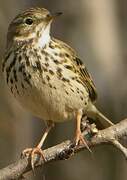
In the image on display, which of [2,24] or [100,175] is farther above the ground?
[2,24]

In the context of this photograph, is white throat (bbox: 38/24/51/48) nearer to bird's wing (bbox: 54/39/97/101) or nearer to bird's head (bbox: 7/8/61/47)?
bird's head (bbox: 7/8/61/47)

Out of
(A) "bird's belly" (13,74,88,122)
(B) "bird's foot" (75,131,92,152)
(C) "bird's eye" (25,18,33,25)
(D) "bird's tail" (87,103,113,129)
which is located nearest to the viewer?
(B) "bird's foot" (75,131,92,152)

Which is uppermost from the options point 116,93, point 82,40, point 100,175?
point 82,40

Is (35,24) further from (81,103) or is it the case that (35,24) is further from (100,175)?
(100,175)

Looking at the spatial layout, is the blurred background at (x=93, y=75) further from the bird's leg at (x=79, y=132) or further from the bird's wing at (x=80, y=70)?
the bird's leg at (x=79, y=132)

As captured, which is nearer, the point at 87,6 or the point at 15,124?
the point at 87,6

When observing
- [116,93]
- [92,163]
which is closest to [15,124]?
[92,163]

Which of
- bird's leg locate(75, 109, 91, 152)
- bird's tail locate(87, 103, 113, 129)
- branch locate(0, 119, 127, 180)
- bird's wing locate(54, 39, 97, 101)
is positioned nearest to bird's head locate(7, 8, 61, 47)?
bird's wing locate(54, 39, 97, 101)

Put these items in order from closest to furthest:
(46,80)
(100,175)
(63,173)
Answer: (46,80) → (63,173) → (100,175)
